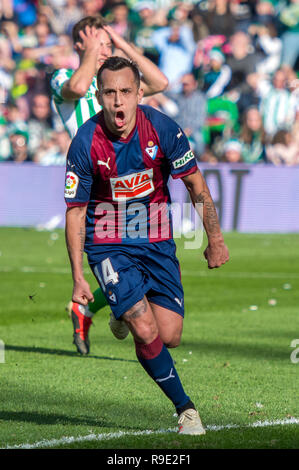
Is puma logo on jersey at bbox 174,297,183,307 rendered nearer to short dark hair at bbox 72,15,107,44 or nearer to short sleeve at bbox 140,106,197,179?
short sleeve at bbox 140,106,197,179

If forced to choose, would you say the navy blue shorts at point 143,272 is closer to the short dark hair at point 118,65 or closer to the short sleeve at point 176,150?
the short sleeve at point 176,150

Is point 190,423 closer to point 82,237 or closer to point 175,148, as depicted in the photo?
point 82,237

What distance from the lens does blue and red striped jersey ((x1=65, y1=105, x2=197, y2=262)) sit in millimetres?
5605

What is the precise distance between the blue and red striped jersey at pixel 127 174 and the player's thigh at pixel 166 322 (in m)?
0.41

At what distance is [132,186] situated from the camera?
5801 millimetres

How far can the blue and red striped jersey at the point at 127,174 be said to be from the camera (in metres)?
5.61

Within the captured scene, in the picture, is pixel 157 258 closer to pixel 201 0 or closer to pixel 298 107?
pixel 298 107

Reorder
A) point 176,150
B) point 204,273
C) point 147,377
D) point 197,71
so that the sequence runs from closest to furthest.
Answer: point 176,150
point 147,377
point 204,273
point 197,71

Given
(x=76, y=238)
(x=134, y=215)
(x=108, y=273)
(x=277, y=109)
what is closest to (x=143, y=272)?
(x=108, y=273)

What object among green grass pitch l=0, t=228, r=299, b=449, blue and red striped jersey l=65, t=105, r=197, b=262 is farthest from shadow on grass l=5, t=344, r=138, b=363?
blue and red striped jersey l=65, t=105, r=197, b=262

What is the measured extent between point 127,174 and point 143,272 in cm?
57

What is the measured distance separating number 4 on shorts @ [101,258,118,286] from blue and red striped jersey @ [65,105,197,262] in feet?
0.51

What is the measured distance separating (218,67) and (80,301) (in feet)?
51.3

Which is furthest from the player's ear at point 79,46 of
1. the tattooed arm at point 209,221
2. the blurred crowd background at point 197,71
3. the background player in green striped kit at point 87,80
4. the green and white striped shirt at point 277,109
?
the green and white striped shirt at point 277,109
